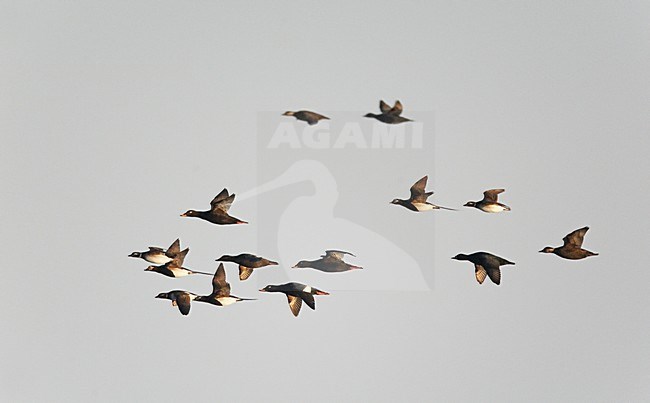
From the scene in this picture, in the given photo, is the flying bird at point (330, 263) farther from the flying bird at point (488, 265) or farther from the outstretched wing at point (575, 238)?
the outstretched wing at point (575, 238)

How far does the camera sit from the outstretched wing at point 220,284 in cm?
420

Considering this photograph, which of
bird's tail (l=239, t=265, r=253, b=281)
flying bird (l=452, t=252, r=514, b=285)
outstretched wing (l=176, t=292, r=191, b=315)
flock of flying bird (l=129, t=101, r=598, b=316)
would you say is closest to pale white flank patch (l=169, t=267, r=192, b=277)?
flock of flying bird (l=129, t=101, r=598, b=316)

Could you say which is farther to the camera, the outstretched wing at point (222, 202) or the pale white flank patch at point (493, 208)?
the pale white flank patch at point (493, 208)

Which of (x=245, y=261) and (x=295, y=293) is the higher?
(x=245, y=261)

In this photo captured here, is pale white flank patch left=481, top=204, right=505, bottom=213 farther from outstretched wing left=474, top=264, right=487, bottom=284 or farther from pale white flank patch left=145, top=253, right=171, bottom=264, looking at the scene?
→ pale white flank patch left=145, top=253, right=171, bottom=264

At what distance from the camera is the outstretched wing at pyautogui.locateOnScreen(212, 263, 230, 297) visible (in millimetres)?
4203

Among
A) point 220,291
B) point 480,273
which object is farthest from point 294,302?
point 480,273

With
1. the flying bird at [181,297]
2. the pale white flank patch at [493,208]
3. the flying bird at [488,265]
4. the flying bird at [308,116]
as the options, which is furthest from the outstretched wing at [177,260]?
the pale white flank patch at [493,208]

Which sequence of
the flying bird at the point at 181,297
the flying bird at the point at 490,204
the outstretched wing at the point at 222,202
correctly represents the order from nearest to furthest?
the outstretched wing at the point at 222,202, the flying bird at the point at 490,204, the flying bird at the point at 181,297

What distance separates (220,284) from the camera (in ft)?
13.9

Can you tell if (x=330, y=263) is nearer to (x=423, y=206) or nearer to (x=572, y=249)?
(x=423, y=206)

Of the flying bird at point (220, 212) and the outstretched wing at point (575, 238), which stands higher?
the flying bird at point (220, 212)

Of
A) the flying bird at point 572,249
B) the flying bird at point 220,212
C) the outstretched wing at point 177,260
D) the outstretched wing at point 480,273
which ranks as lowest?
the outstretched wing at point 480,273

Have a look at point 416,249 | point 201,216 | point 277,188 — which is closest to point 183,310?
point 201,216
